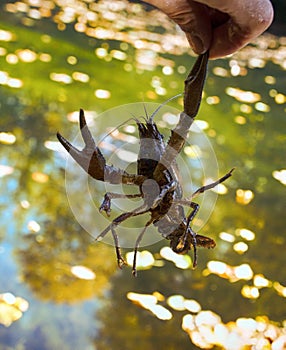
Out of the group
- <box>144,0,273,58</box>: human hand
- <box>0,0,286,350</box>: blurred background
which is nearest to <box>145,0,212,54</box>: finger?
<box>144,0,273,58</box>: human hand

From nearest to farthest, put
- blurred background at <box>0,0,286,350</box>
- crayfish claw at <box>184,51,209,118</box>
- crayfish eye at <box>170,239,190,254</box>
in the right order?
crayfish claw at <box>184,51,209,118</box> < crayfish eye at <box>170,239,190,254</box> < blurred background at <box>0,0,286,350</box>

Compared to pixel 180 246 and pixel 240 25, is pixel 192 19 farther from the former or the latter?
pixel 180 246

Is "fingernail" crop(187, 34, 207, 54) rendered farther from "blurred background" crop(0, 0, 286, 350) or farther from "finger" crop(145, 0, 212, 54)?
"blurred background" crop(0, 0, 286, 350)

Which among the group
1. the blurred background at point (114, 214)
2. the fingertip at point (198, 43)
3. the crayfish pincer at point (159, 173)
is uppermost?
the fingertip at point (198, 43)

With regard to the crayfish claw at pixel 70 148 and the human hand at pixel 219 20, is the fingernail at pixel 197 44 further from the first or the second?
the crayfish claw at pixel 70 148

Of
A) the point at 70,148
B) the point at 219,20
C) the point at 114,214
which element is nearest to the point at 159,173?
the point at 70,148

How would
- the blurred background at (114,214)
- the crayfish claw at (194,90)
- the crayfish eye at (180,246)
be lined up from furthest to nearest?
the blurred background at (114,214)
the crayfish eye at (180,246)
the crayfish claw at (194,90)

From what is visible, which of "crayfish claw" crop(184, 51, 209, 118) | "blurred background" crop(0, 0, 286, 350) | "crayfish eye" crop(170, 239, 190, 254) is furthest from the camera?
"blurred background" crop(0, 0, 286, 350)

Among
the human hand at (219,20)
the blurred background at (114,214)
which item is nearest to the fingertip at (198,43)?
the human hand at (219,20)
